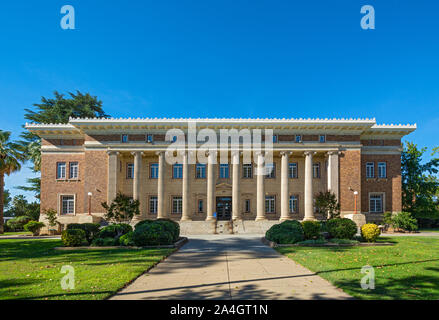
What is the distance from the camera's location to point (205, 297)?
7.30 meters

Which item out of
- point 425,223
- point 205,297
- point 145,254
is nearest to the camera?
point 205,297

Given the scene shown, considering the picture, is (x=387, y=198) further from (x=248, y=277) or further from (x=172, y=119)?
(x=248, y=277)

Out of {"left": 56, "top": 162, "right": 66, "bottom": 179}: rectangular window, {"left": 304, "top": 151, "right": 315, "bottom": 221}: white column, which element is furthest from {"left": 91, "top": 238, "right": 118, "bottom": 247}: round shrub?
{"left": 304, "top": 151, "right": 315, "bottom": 221}: white column

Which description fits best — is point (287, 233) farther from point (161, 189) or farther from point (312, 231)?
point (161, 189)

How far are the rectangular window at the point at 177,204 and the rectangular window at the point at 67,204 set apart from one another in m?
10.8

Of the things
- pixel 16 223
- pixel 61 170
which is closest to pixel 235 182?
pixel 61 170

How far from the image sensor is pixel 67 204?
34375 mm

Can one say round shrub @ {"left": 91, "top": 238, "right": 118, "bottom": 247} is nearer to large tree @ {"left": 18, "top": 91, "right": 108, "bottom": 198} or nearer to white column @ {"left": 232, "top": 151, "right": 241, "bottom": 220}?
white column @ {"left": 232, "top": 151, "right": 241, "bottom": 220}

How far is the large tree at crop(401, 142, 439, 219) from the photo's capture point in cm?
3578

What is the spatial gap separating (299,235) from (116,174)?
21.6m

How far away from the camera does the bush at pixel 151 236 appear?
16.7m

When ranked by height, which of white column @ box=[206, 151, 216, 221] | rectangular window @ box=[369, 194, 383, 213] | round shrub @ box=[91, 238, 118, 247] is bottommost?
round shrub @ box=[91, 238, 118, 247]

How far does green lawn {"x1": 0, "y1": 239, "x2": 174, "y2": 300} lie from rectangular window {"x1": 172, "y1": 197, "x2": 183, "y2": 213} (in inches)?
819
